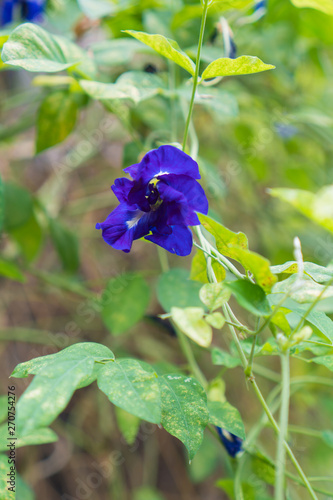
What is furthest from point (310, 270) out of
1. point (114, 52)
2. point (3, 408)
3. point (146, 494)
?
point (146, 494)

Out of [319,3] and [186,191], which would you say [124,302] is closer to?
[186,191]

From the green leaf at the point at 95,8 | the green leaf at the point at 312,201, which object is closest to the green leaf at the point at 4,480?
the green leaf at the point at 312,201

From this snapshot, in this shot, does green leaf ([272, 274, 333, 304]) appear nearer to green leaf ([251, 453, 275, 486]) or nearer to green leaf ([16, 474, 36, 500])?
green leaf ([251, 453, 275, 486])

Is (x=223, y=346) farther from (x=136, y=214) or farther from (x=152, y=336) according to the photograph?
(x=136, y=214)

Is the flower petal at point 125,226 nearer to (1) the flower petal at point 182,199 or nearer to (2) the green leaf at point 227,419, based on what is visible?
(1) the flower petal at point 182,199

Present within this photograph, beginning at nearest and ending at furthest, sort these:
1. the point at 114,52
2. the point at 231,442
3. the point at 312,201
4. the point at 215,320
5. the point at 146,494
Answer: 1. the point at 312,201
2. the point at 215,320
3. the point at 231,442
4. the point at 114,52
5. the point at 146,494

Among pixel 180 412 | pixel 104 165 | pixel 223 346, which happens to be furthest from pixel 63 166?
pixel 180 412

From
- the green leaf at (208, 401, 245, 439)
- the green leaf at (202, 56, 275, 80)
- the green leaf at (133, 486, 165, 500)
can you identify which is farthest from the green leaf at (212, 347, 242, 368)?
the green leaf at (133, 486, 165, 500)
